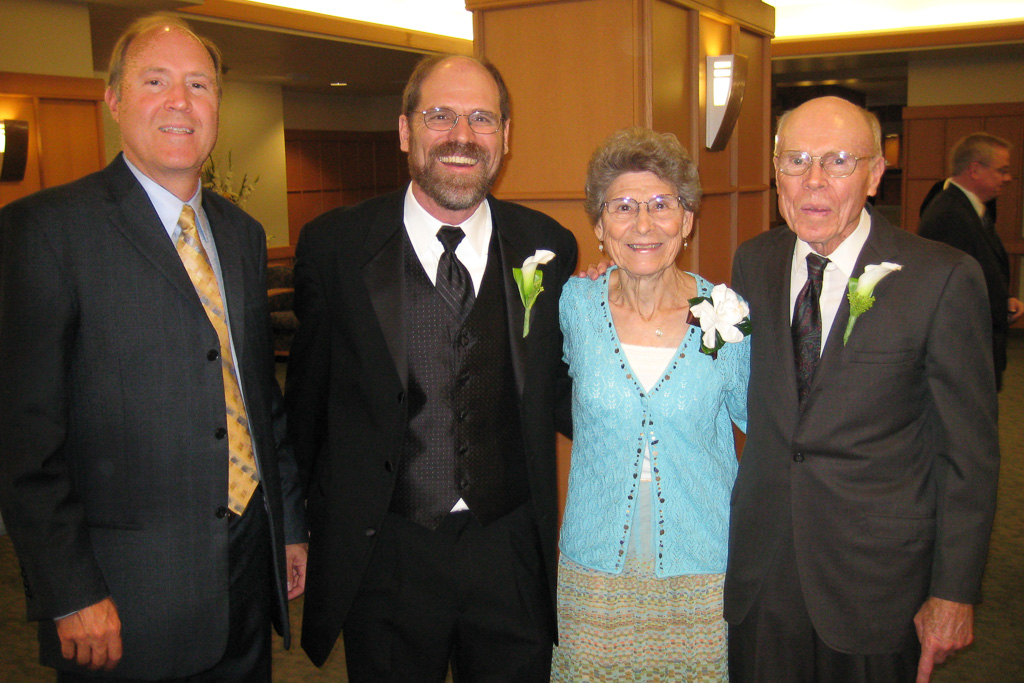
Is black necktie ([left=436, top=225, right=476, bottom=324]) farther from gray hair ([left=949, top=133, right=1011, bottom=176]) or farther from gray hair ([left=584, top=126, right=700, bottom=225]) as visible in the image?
gray hair ([left=949, top=133, right=1011, bottom=176])

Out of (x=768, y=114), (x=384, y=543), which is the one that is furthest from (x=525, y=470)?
(x=768, y=114)

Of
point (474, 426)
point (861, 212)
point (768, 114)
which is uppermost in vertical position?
point (768, 114)

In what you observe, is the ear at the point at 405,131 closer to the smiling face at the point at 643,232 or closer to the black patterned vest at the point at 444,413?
the black patterned vest at the point at 444,413

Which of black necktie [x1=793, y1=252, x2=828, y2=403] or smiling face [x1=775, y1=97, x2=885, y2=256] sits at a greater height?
smiling face [x1=775, y1=97, x2=885, y2=256]

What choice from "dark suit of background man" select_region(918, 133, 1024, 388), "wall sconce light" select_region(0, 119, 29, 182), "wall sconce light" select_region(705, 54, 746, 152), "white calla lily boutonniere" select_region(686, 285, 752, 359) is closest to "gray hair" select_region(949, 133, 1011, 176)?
"dark suit of background man" select_region(918, 133, 1024, 388)

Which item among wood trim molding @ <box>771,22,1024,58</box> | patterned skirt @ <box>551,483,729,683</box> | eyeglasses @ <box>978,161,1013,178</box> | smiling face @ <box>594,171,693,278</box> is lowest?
patterned skirt @ <box>551,483,729,683</box>

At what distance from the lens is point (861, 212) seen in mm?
1988

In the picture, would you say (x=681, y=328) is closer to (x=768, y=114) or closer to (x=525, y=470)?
(x=525, y=470)

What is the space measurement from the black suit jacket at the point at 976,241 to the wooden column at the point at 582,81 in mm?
1825

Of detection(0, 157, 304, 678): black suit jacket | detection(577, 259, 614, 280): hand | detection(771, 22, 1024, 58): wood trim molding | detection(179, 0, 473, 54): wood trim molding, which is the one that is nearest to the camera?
detection(0, 157, 304, 678): black suit jacket

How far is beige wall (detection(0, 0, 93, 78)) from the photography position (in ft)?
22.6

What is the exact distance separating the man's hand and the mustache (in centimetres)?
147

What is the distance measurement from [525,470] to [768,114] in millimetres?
3555

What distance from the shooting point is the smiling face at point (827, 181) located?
75.4 inches
